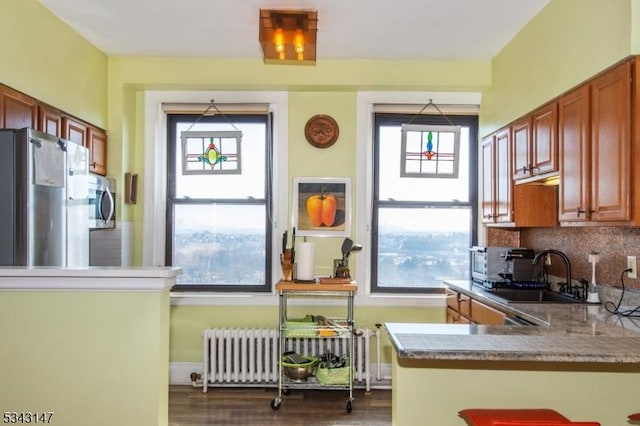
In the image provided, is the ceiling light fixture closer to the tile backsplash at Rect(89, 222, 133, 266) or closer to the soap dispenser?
the tile backsplash at Rect(89, 222, 133, 266)

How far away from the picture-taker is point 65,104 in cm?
333

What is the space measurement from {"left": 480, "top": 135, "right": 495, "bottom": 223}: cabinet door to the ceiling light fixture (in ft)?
5.04

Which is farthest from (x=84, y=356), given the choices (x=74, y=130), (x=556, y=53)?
(x=556, y=53)

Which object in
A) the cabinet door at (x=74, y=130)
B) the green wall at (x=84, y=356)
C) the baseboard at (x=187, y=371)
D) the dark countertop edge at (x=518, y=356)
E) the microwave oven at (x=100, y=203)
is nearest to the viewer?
the dark countertop edge at (x=518, y=356)

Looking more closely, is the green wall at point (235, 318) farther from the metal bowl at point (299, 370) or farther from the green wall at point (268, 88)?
the metal bowl at point (299, 370)

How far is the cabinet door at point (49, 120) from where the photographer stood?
9.91 feet

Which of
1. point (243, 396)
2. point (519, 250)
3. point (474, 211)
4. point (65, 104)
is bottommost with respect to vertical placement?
point (243, 396)

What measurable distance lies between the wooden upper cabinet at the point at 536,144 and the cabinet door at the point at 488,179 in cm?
40

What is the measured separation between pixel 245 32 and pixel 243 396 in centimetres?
265

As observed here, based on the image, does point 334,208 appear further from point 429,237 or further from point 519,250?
point 519,250

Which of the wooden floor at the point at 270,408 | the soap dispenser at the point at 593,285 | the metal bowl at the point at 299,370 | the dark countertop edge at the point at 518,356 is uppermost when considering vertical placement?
the soap dispenser at the point at 593,285

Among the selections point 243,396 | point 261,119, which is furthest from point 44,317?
point 261,119

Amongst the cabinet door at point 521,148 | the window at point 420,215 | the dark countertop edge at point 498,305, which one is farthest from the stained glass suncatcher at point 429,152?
the dark countertop edge at point 498,305

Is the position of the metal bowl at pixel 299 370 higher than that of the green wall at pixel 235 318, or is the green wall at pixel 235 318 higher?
the green wall at pixel 235 318
